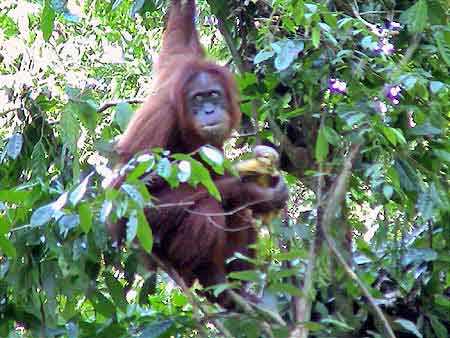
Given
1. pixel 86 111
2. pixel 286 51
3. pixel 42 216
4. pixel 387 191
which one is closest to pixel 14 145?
pixel 86 111

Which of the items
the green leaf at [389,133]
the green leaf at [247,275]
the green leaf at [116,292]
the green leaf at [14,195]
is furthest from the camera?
the green leaf at [116,292]

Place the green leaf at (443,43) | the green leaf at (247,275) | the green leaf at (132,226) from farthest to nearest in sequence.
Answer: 1. the green leaf at (443,43)
2. the green leaf at (247,275)
3. the green leaf at (132,226)

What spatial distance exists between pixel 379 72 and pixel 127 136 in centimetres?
115

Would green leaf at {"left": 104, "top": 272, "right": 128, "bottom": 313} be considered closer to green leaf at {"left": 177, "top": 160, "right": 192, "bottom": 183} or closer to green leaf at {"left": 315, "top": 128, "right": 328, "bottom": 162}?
green leaf at {"left": 315, "top": 128, "right": 328, "bottom": 162}

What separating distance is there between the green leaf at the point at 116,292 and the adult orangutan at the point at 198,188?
151 mm

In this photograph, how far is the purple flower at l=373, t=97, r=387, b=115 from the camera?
268 cm

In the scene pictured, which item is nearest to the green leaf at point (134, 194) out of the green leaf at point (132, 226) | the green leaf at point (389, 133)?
the green leaf at point (132, 226)

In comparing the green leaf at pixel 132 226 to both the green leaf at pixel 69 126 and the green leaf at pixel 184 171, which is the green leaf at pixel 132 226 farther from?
the green leaf at pixel 69 126

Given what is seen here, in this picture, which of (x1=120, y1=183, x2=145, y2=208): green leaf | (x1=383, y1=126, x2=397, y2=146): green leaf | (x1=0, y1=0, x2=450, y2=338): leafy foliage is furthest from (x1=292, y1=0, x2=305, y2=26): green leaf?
(x1=120, y1=183, x2=145, y2=208): green leaf

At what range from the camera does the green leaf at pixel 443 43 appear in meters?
2.92

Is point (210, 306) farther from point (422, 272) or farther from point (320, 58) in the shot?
point (320, 58)

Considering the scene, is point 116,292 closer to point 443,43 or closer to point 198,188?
point 198,188

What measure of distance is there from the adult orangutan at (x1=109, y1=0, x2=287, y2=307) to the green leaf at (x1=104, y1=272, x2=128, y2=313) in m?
0.15

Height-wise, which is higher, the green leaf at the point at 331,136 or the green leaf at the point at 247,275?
the green leaf at the point at 331,136
